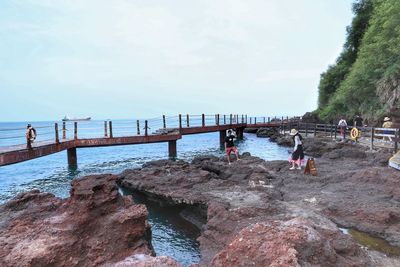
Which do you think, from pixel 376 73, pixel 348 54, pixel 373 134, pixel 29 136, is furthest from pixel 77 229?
pixel 348 54

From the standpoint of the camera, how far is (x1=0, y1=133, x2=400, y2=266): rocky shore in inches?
172

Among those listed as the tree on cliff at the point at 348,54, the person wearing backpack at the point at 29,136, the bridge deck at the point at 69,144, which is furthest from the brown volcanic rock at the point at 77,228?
the tree on cliff at the point at 348,54

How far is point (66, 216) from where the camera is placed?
20.5ft

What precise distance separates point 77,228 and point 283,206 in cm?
554

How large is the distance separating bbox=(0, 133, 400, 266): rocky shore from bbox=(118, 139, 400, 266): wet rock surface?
2cm

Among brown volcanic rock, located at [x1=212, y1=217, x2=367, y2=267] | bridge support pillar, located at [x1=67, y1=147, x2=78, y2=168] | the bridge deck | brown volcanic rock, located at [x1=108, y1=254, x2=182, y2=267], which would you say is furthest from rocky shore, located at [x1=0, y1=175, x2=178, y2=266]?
bridge support pillar, located at [x1=67, y1=147, x2=78, y2=168]

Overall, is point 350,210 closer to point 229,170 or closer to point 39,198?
point 229,170

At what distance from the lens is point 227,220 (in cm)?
759

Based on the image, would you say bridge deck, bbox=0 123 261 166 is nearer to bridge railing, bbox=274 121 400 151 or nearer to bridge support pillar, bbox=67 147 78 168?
bridge support pillar, bbox=67 147 78 168

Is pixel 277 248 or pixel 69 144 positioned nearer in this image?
pixel 277 248

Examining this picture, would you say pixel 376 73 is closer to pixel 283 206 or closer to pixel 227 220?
pixel 283 206

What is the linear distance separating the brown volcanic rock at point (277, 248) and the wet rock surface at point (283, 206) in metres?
0.01

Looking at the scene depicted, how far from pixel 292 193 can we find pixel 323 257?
6833 mm

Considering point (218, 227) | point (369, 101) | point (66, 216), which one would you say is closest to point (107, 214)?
point (66, 216)
